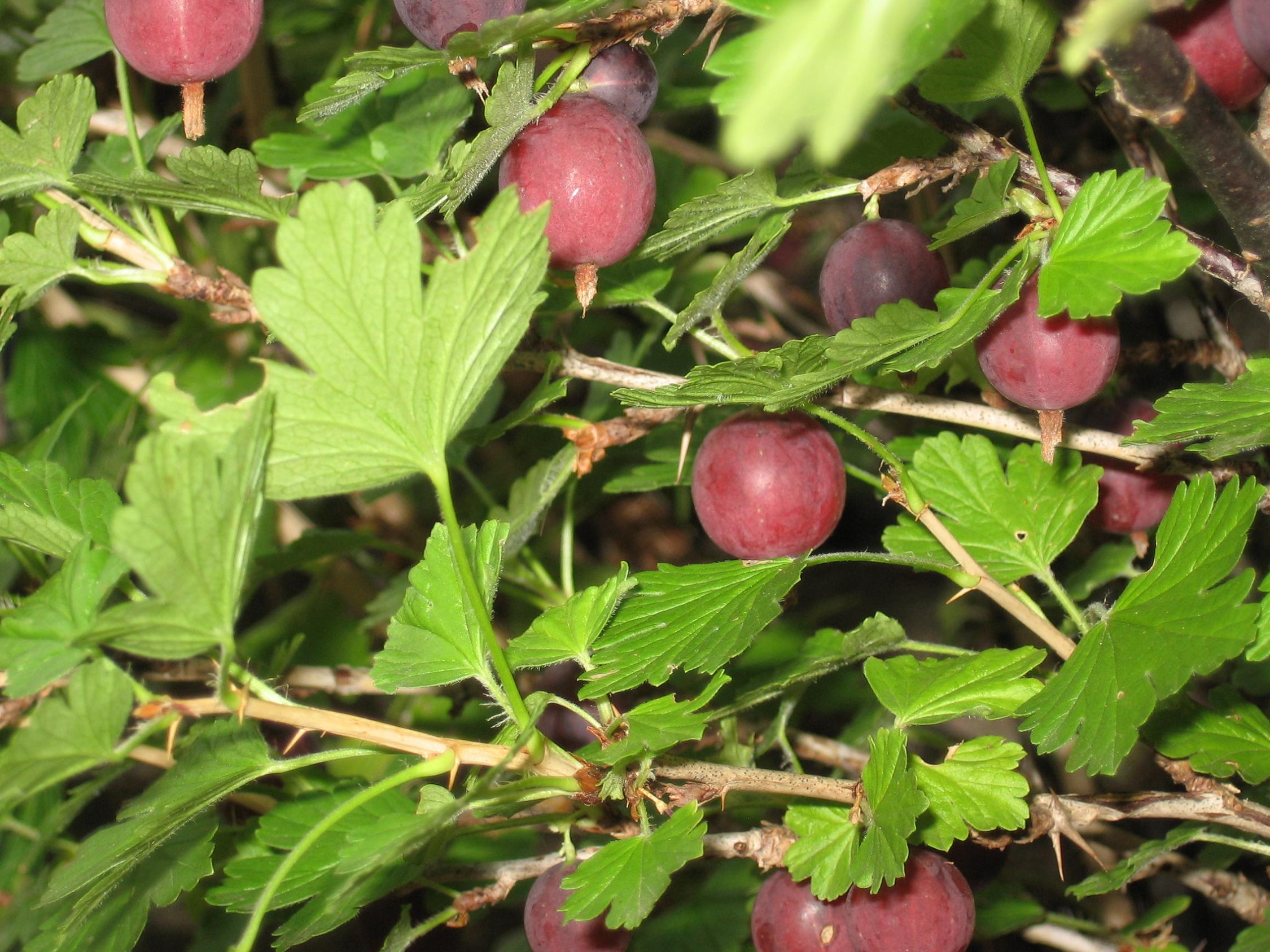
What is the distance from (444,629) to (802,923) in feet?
1.06

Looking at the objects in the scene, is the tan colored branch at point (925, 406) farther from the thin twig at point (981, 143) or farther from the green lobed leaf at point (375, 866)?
the green lobed leaf at point (375, 866)

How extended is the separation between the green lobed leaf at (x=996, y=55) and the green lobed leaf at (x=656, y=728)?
0.38 metres

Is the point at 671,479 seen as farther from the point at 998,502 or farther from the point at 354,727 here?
the point at 354,727

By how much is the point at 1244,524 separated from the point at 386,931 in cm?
84

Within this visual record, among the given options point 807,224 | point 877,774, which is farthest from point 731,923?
point 807,224

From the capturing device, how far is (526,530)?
842mm

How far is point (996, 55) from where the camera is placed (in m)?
0.60

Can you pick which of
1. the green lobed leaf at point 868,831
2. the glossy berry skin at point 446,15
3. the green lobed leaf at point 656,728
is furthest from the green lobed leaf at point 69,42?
the green lobed leaf at point 868,831

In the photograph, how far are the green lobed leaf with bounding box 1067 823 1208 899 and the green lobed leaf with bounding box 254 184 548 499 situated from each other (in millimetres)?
561

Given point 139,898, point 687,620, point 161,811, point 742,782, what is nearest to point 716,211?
point 687,620

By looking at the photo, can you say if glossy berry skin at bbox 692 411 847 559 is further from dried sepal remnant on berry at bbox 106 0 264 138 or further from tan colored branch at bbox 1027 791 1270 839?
dried sepal remnant on berry at bbox 106 0 264 138

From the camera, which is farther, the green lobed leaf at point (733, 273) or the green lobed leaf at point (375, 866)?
the green lobed leaf at point (733, 273)

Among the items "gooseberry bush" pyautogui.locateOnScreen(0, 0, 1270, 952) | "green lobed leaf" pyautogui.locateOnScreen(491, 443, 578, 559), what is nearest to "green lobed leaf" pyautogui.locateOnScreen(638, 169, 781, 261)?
"gooseberry bush" pyautogui.locateOnScreen(0, 0, 1270, 952)

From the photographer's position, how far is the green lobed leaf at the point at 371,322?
48cm
